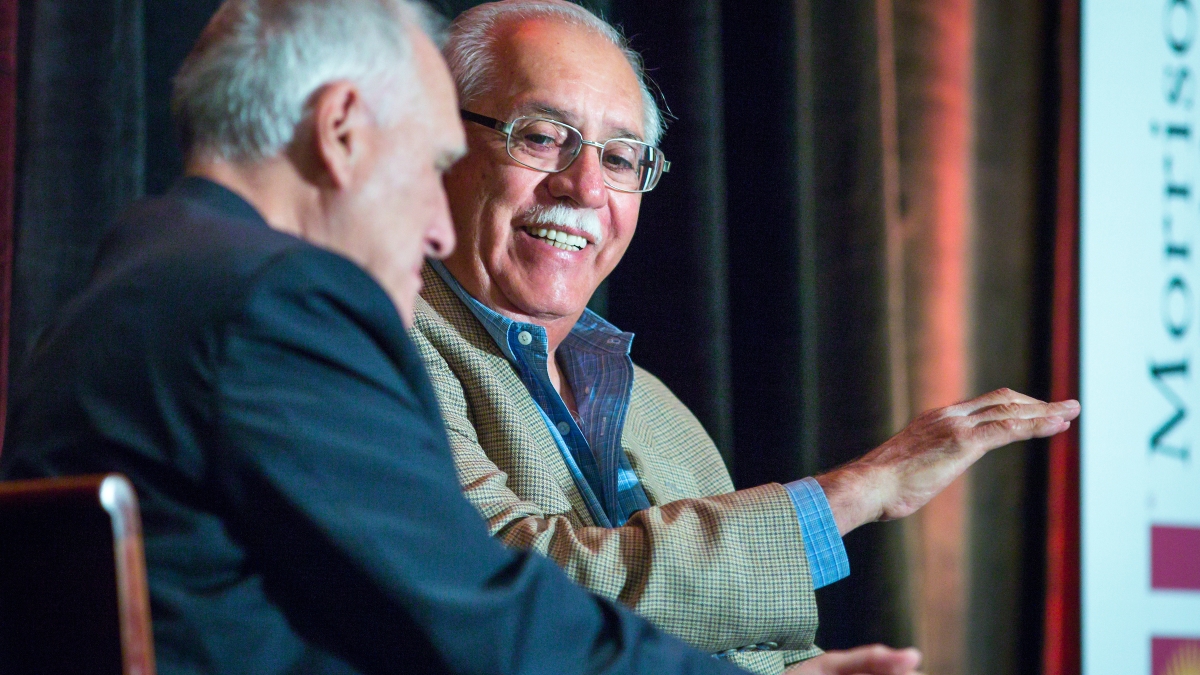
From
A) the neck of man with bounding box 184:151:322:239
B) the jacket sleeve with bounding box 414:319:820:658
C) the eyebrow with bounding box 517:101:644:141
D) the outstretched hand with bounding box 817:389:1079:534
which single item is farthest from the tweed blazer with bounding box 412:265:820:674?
the neck of man with bounding box 184:151:322:239

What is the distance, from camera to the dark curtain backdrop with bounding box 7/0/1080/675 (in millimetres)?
1745

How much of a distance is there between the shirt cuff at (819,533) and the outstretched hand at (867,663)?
0.70ft

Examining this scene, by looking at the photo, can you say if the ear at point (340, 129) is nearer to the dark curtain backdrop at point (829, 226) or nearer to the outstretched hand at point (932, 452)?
the outstretched hand at point (932, 452)

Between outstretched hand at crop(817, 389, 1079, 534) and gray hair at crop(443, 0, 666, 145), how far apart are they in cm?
71

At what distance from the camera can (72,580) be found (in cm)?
67

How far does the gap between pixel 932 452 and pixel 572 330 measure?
0.66 m

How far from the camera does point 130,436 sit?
77cm

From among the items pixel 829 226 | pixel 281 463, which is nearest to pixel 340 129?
pixel 281 463

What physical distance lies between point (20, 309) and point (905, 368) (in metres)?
1.98

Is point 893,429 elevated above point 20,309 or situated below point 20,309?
below

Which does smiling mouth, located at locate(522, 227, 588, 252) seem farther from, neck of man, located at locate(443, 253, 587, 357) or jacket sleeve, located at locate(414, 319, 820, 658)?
jacket sleeve, located at locate(414, 319, 820, 658)

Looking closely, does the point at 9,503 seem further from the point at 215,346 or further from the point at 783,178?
the point at 783,178

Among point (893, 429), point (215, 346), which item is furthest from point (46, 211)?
point (893, 429)

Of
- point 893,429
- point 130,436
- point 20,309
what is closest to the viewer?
point 130,436
